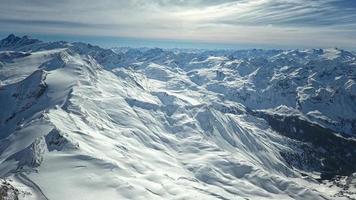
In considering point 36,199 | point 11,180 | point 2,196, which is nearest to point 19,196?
point 36,199

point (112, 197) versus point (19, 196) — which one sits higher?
point (19, 196)

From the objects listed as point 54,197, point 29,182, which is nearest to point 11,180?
point 29,182

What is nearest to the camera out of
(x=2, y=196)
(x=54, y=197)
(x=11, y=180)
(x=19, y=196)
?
(x=2, y=196)

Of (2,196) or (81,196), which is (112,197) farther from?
(2,196)

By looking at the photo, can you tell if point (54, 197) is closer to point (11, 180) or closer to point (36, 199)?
point (36, 199)

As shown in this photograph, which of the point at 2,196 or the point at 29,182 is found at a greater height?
the point at 2,196

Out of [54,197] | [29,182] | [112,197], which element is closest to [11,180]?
[29,182]

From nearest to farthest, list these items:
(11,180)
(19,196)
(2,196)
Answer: (2,196)
(19,196)
(11,180)

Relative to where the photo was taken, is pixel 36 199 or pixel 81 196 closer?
pixel 36 199

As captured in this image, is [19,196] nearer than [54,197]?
Yes
